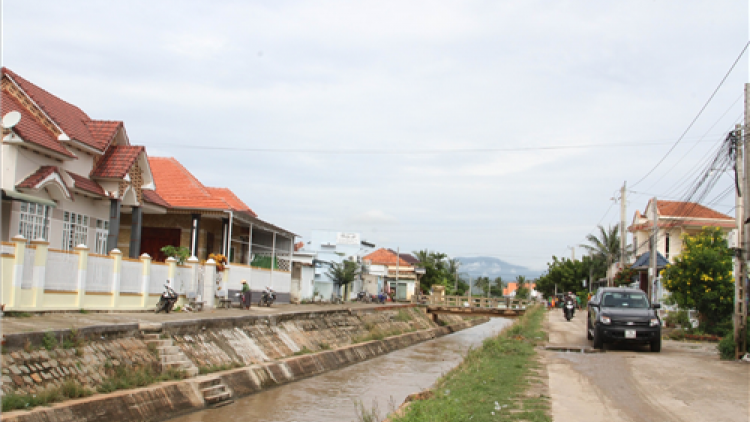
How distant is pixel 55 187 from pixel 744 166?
17.7 metres

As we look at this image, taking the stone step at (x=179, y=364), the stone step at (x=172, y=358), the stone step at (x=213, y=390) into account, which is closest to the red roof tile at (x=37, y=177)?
the stone step at (x=172, y=358)

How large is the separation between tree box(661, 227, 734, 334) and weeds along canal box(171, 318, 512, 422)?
8380mm

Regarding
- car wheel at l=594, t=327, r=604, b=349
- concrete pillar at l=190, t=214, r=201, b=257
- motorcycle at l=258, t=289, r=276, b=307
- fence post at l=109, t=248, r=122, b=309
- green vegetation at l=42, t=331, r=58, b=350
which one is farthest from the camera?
motorcycle at l=258, t=289, r=276, b=307

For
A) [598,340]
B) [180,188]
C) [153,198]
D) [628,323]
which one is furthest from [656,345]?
[180,188]

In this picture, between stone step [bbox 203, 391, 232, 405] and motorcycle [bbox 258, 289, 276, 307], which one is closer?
stone step [bbox 203, 391, 232, 405]

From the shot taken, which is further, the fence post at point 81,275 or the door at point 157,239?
the door at point 157,239

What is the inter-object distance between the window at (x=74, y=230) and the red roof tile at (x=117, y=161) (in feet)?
5.05

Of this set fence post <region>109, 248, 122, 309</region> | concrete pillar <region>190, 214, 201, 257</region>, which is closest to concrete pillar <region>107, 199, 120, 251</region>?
fence post <region>109, 248, 122, 309</region>

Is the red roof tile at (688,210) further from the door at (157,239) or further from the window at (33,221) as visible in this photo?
the window at (33,221)

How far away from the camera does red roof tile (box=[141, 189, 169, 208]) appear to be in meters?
24.0

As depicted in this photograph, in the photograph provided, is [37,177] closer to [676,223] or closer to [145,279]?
[145,279]

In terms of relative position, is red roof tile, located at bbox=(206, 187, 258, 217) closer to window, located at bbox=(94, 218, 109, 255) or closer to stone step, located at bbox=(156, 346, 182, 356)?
window, located at bbox=(94, 218, 109, 255)

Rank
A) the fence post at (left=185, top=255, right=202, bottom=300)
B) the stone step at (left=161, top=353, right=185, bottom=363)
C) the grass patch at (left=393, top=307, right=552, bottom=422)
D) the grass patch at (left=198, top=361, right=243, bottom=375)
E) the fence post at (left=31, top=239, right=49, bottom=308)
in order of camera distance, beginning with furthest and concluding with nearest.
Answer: the fence post at (left=185, top=255, right=202, bottom=300) → the grass patch at (left=198, top=361, right=243, bottom=375) → the fence post at (left=31, top=239, right=49, bottom=308) → the stone step at (left=161, top=353, right=185, bottom=363) → the grass patch at (left=393, top=307, right=552, bottom=422)

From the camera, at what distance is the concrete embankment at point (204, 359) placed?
988 centimetres
